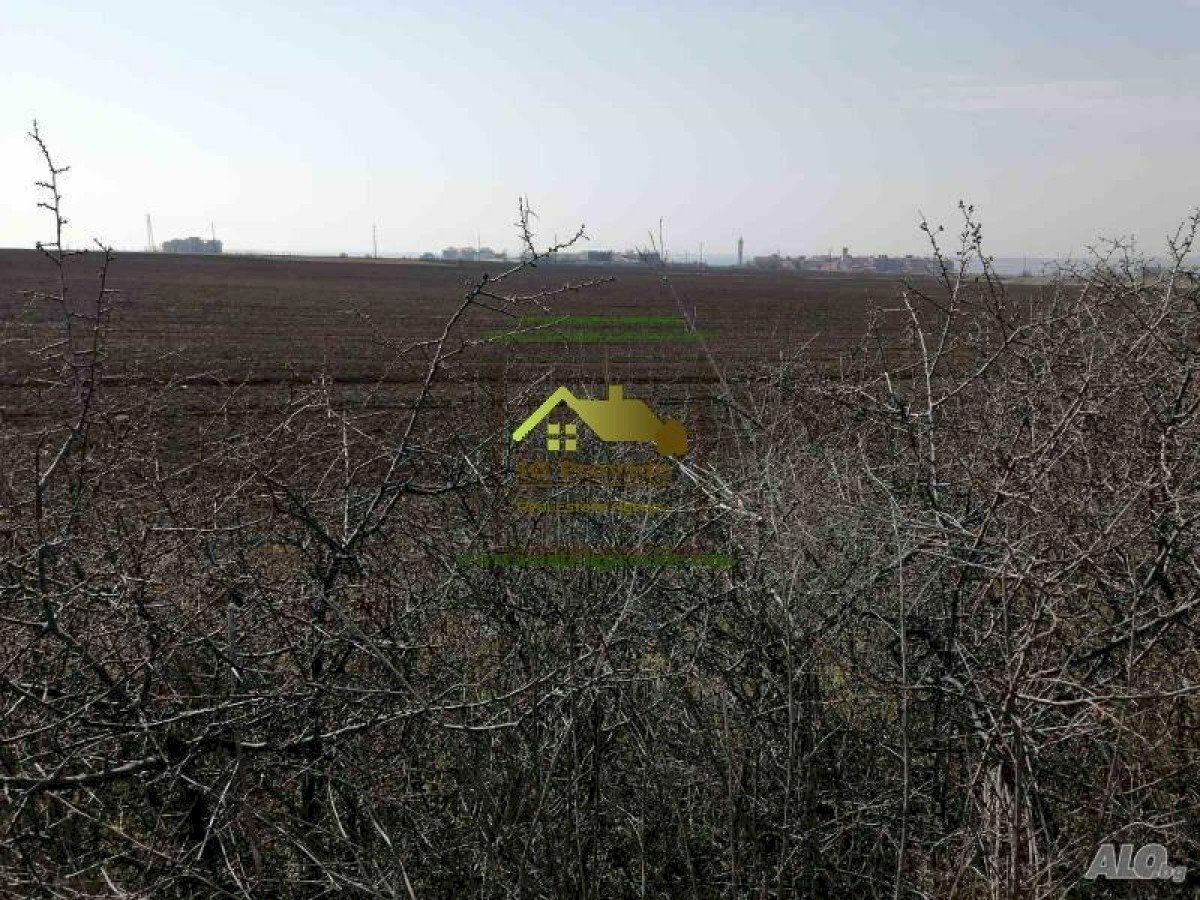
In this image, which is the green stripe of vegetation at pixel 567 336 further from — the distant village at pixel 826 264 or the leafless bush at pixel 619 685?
Result: the distant village at pixel 826 264

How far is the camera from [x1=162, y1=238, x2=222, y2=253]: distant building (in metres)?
139

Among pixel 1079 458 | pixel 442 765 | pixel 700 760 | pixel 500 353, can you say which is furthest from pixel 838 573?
pixel 500 353

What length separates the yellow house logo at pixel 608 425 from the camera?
14.5ft

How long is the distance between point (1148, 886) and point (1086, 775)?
320mm

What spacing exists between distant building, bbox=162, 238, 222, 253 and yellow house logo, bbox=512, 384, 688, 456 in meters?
146

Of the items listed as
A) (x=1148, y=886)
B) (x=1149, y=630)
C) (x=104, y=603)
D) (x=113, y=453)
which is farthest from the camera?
(x=113, y=453)

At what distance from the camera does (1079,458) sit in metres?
3.44

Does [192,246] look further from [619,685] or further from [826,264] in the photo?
[619,685]

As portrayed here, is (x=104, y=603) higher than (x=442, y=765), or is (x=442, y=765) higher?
(x=104, y=603)

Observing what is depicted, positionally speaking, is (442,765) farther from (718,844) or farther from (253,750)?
(718,844)

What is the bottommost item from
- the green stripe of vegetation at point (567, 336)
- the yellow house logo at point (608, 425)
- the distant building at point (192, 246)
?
the yellow house logo at point (608, 425)

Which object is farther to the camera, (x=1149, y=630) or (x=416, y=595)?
(x=416, y=595)

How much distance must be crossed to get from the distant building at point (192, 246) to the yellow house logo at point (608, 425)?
14563 cm

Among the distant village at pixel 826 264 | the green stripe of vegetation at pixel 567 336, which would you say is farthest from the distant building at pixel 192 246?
the green stripe of vegetation at pixel 567 336
